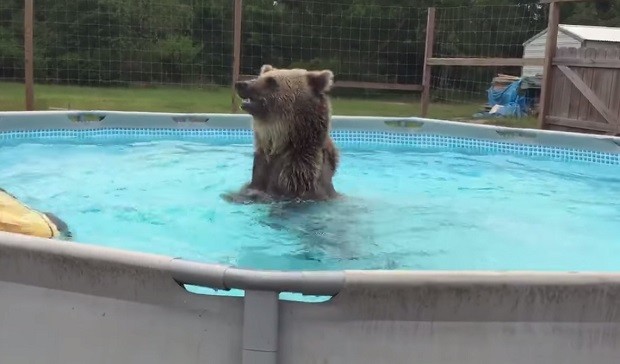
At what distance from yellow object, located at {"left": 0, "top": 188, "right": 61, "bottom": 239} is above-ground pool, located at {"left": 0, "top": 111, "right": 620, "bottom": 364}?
2.49 feet

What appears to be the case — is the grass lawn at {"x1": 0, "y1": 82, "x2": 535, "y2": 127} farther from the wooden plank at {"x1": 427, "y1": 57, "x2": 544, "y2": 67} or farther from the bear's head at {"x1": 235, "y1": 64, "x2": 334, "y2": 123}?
the bear's head at {"x1": 235, "y1": 64, "x2": 334, "y2": 123}

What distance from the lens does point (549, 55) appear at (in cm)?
1002

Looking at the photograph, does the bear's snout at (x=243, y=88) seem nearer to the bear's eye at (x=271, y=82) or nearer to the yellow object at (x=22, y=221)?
the bear's eye at (x=271, y=82)

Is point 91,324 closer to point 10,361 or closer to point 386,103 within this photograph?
point 10,361

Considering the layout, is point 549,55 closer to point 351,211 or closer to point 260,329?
point 351,211

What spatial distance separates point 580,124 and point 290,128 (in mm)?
6611

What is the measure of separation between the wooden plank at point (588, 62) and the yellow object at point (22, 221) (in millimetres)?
8369

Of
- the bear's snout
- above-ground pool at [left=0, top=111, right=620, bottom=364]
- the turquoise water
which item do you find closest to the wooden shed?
above-ground pool at [left=0, top=111, right=620, bottom=364]

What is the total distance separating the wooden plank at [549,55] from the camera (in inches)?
389

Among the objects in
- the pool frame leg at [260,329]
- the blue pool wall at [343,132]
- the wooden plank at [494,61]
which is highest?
the wooden plank at [494,61]

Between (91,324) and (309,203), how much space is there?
2.90m

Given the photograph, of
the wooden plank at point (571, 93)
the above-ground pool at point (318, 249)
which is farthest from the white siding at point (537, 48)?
the above-ground pool at point (318, 249)

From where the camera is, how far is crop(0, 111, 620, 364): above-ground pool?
1698 millimetres

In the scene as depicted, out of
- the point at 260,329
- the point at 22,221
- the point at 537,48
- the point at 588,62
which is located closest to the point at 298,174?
the point at 22,221
